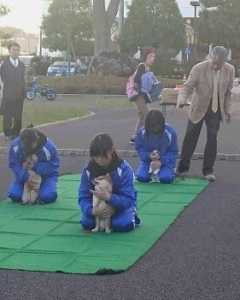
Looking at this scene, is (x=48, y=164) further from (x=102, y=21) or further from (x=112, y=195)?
(x=102, y=21)

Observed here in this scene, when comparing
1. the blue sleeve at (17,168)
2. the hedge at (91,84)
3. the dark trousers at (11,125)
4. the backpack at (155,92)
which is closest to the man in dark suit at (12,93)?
the dark trousers at (11,125)

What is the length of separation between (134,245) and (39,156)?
242 centimetres

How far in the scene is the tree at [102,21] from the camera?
118ft

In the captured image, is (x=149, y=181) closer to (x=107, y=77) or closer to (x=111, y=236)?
(x=111, y=236)

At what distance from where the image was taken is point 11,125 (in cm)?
1620

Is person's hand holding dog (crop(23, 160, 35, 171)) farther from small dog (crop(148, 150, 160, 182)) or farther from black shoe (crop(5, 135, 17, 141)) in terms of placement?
black shoe (crop(5, 135, 17, 141))

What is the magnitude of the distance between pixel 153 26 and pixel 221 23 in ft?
14.5

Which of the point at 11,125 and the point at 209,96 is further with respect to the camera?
the point at 11,125

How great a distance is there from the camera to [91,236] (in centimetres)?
759

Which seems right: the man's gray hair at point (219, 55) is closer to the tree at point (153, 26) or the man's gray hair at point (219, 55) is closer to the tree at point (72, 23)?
the tree at point (153, 26)

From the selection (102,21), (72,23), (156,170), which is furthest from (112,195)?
(72,23)

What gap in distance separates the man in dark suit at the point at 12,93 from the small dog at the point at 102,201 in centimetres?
837

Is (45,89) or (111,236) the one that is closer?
(111,236)

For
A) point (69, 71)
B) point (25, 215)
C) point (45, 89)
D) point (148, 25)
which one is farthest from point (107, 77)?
point (25, 215)
